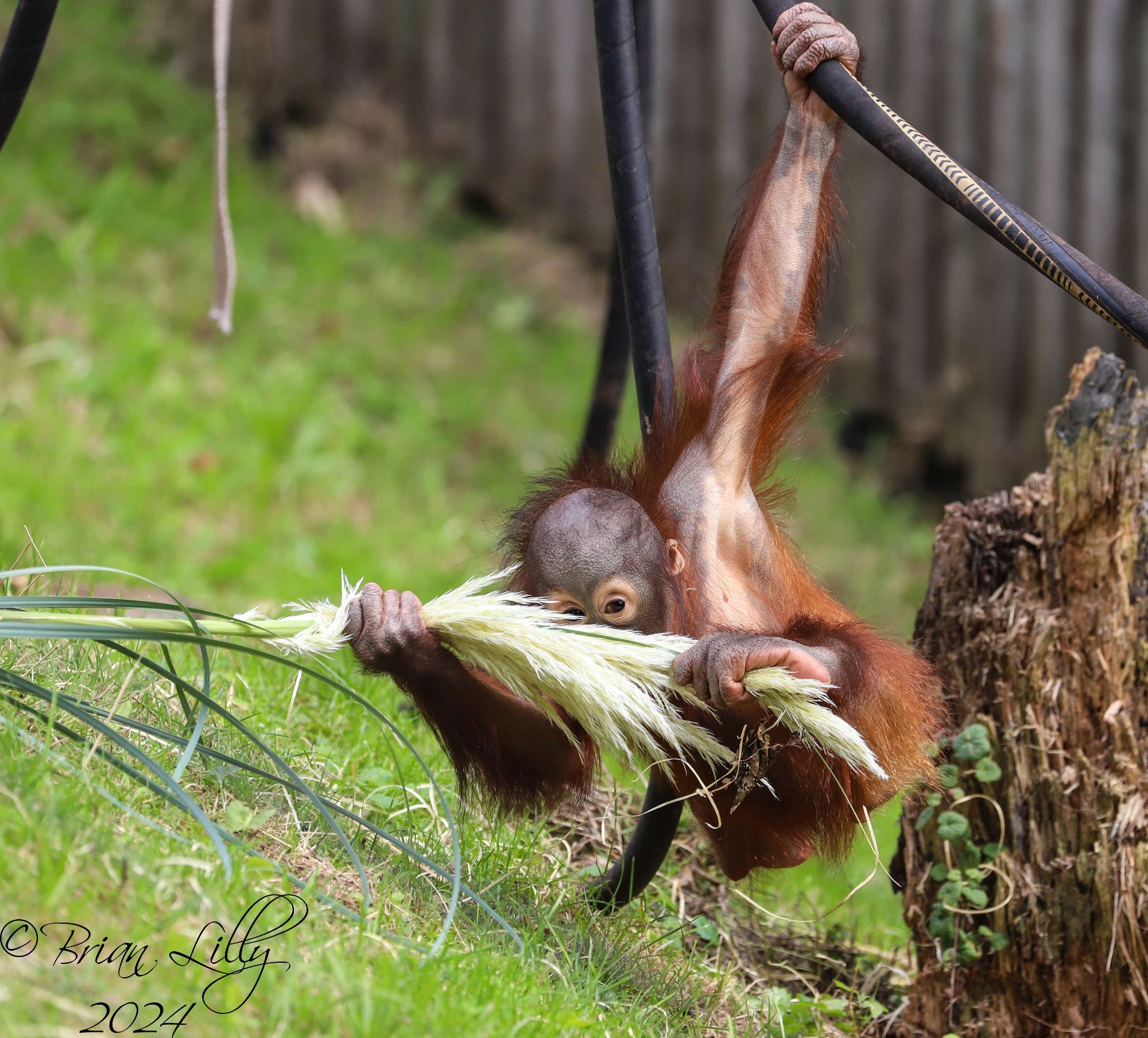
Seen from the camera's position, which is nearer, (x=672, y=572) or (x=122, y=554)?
(x=672, y=572)

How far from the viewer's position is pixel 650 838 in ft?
8.54

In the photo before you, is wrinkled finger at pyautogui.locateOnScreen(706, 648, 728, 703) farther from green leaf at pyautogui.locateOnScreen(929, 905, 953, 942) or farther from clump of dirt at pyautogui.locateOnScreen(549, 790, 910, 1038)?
green leaf at pyautogui.locateOnScreen(929, 905, 953, 942)

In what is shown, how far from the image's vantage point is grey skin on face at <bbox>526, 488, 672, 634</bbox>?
2482mm

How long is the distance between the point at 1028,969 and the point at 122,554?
3.48 m

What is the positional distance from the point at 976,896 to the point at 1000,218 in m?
1.54

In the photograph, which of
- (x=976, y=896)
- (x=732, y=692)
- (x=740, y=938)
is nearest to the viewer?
(x=732, y=692)

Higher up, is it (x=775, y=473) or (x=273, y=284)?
(x=273, y=284)

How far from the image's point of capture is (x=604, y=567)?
248cm

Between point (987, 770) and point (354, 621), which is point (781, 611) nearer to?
point (987, 770)

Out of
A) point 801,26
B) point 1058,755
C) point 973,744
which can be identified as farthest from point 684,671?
point 801,26

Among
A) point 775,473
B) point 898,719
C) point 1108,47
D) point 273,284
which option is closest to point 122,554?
point 273,284

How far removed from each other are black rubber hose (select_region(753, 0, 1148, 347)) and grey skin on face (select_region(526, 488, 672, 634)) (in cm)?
82

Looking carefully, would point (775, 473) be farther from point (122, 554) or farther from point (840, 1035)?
point (122, 554)

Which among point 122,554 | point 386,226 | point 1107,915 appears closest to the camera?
point 1107,915
